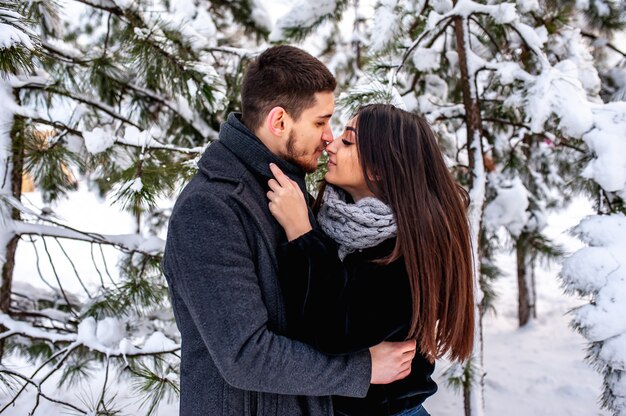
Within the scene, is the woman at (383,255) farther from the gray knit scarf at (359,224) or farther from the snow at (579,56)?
the snow at (579,56)

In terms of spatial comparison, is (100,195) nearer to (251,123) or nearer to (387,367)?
(251,123)

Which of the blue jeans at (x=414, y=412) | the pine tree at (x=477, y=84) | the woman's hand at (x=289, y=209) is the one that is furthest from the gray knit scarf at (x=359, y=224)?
the pine tree at (x=477, y=84)

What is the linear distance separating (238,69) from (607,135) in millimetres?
1920

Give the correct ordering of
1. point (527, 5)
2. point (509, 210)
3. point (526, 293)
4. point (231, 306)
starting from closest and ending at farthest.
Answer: point (231, 306), point (527, 5), point (509, 210), point (526, 293)

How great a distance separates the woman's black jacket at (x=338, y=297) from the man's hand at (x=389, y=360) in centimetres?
2

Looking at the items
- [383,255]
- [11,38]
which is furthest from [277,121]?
[11,38]

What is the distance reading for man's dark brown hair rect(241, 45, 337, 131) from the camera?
1436 mm

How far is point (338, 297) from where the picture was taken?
122 cm

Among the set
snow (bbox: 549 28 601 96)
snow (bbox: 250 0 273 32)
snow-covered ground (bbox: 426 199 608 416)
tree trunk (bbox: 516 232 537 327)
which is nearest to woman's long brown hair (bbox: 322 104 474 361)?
snow-covered ground (bbox: 426 199 608 416)

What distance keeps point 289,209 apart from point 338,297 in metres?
0.28

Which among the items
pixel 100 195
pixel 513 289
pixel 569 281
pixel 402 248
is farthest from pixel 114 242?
pixel 513 289

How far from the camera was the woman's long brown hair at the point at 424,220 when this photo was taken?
51.3 inches

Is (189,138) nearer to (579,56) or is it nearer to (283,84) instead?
(283,84)

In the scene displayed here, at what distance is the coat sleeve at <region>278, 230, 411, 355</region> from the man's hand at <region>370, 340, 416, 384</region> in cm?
5
